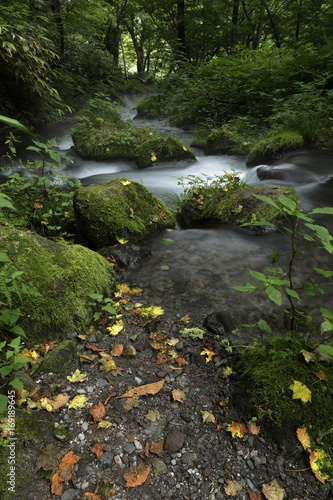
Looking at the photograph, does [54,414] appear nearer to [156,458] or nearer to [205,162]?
[156,458]

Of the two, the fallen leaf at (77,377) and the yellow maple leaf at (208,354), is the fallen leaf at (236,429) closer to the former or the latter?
the yellow maple leaf at (208,354)

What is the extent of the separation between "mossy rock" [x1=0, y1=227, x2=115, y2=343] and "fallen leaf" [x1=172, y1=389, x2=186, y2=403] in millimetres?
1098

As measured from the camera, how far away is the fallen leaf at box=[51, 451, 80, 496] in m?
1.56

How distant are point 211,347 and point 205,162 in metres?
8.25

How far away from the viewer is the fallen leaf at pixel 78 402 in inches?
79.1

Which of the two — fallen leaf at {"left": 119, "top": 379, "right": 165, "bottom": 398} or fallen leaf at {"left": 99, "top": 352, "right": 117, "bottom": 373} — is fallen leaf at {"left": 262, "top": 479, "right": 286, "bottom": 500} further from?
fallen leaf at {"left": 99, "top": 352, "right": 117, "bottom": 373}

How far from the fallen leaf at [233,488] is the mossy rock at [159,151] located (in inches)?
354

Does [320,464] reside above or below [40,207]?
below

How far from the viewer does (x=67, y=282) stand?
109 inches

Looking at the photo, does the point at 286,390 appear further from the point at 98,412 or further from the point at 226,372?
the point at 98,412

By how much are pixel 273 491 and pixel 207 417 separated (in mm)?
568

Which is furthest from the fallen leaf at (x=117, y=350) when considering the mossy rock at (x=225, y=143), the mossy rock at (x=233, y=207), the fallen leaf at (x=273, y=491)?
the mossy rock at (x=225, y=143)

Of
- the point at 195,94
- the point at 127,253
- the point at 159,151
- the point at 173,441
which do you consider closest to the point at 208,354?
the point at 173,441

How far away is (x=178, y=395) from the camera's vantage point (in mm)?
2201
